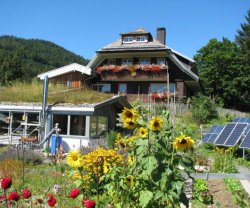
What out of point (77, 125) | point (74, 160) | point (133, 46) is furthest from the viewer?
point (133, 46)

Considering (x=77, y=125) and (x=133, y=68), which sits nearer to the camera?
(x=77, y=125)

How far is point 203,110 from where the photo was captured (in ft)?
93.8

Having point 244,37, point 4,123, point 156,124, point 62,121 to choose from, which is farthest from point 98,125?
point 244,37

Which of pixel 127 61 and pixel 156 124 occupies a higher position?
pixel 127 61

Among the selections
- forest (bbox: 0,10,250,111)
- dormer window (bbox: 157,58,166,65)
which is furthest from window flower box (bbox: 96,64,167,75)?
forest (bbox: 0,10,250,111)

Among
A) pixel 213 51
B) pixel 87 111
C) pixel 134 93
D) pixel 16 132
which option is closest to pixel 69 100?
pixel 87 111

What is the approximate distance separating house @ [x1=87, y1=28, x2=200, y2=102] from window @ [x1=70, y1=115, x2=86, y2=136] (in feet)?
44.1

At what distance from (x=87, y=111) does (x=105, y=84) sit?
1790cm

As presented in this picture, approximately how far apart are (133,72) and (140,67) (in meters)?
0.84

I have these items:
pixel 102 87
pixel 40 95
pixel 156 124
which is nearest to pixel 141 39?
pixel 102 87

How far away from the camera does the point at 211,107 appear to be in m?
30.5

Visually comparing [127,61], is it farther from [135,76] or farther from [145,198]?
[145,198]

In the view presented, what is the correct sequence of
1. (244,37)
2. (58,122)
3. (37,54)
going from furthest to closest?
(37,54)
(244,37)
(58,122)

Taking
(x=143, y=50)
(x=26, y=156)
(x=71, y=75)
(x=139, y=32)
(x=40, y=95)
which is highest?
(x=139, y=32)
